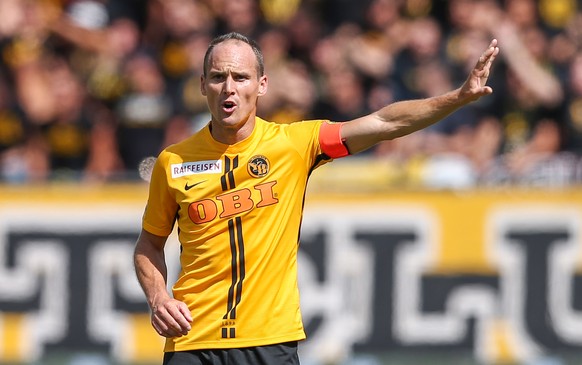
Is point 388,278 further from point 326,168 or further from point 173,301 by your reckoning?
point 173,301

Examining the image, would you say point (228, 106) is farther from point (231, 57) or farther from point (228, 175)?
point (228, 175)

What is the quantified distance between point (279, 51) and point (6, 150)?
9.30 ft

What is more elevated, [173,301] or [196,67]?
[196,67]

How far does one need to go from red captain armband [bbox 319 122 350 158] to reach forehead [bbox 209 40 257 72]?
482 mm

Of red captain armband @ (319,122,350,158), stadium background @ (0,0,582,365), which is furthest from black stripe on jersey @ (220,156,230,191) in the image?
stadium background @ (0,0,582,365)

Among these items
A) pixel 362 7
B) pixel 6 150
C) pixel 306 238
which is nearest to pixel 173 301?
pixel 306 238

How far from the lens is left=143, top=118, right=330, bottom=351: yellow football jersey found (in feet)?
19.5

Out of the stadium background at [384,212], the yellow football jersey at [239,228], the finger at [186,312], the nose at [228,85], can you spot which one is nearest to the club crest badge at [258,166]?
the yellow football jersey at [239,228]

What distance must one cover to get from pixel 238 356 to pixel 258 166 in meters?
0.95

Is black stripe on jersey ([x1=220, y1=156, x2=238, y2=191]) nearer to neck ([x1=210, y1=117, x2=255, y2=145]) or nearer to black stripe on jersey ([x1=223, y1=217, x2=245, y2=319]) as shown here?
neck ([x1=210, y1=117, x2=255, y2=145])

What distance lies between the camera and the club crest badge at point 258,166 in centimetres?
604

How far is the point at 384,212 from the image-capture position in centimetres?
1055

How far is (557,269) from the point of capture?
1031 centimetres

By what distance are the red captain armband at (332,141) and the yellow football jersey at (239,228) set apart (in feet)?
0.15
